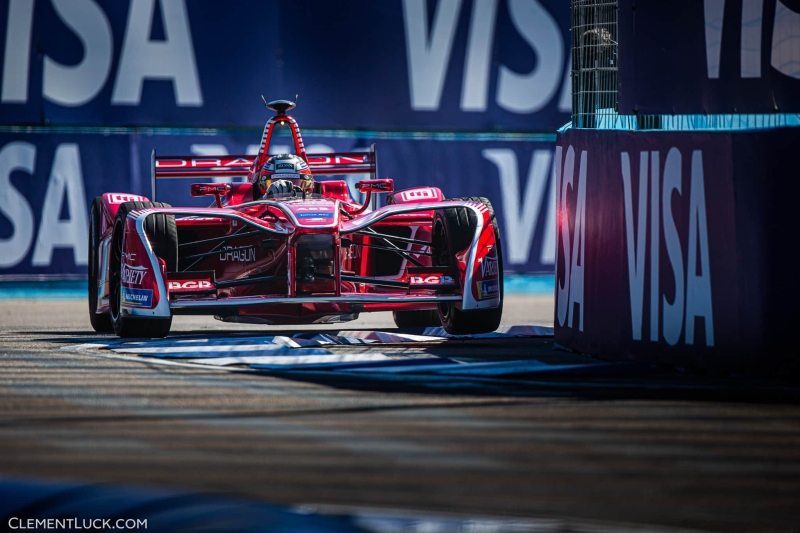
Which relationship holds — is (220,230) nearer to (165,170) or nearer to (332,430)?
(165,170)

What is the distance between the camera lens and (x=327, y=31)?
1638 cm

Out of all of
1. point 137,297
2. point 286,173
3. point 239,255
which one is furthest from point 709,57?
point 286,173

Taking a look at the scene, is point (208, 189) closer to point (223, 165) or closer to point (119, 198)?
point (119, 198)

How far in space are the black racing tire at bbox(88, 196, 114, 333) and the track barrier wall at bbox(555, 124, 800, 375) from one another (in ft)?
14.0

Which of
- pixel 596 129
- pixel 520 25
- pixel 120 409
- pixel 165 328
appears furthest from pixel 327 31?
pixel 120 409

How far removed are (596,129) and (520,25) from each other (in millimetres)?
9445

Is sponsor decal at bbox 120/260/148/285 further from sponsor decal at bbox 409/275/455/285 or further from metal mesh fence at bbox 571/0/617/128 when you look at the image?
metal mesh fence at bbox 571/0/617/128

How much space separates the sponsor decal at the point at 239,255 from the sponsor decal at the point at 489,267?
178cm

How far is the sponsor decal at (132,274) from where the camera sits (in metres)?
9.00

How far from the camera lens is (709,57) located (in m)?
7.06

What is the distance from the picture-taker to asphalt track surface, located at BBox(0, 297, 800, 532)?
12.4ft

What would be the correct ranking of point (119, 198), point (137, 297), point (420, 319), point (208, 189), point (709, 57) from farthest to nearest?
point (420, 319) < point (119, 198) < point (208, 189) < point (137, 297) < point (709, 57)

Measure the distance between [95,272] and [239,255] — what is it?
1.40 meters

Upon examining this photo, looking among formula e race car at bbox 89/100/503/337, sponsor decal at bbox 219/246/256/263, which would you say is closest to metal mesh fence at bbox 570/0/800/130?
formula e race car at bbox 89/100/503/337
